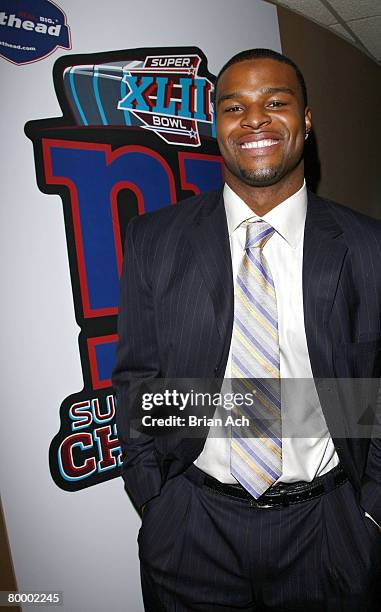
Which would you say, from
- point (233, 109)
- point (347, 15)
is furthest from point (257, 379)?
point (347, 15)

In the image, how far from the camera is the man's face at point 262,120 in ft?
4.35

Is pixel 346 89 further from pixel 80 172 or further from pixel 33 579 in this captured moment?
pixel 33 579

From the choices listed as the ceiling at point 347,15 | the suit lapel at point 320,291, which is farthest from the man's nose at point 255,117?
the ceiling at point 347,15

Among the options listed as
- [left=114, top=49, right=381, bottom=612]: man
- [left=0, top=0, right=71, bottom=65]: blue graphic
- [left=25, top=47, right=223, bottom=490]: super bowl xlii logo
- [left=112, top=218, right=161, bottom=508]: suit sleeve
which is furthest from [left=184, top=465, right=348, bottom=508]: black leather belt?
[left=0, top=0, right=71, bottom=65]: blue graphic

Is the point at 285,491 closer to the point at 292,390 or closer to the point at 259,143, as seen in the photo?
the point at 292,390

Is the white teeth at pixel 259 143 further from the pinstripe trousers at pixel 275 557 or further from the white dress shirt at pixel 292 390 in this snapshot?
the pinstripe trousers at pixel 275 557

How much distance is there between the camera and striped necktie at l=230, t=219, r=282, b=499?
1.25 meters

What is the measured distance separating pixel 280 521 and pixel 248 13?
7.33ft

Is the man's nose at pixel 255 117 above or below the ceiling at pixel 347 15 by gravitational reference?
below

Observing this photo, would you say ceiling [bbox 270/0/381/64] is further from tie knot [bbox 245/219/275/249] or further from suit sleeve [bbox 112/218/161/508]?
suit sleeve [bbox 112/218/161/508]

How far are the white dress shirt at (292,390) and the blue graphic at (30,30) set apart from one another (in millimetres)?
970

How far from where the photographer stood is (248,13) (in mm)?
2295

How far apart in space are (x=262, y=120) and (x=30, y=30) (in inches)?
33.5

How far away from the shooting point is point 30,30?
5.10ft
